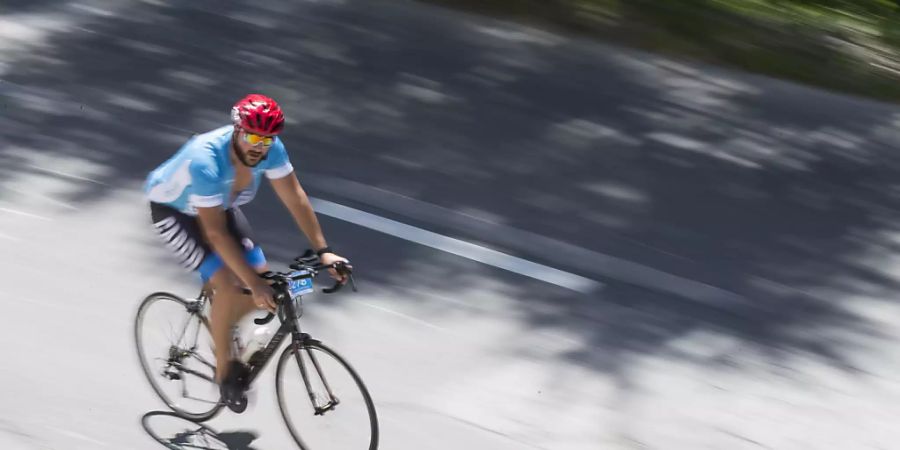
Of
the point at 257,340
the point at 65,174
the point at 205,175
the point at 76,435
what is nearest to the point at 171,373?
the point at 76,435

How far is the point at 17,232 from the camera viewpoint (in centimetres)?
724

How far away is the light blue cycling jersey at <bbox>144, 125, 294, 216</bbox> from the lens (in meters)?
4.84

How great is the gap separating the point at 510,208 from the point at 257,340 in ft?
10.2

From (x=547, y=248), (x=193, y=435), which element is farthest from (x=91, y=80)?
(x=193, y=435)

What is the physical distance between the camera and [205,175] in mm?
4840

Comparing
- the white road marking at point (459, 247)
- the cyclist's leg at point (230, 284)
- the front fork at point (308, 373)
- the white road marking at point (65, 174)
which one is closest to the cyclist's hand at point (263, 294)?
the front fork at point (308, 373)

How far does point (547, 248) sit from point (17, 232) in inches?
132

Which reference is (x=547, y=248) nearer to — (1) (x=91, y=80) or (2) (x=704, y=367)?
(2) (x=704, y=367)

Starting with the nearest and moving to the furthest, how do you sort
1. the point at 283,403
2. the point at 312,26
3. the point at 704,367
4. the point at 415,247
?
1. the point at 283,403
2. the point at 704,367
3. the point at 415,247
4. the point at 312,26

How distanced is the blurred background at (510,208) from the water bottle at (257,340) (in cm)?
43

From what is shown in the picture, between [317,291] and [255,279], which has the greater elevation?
[255,279]

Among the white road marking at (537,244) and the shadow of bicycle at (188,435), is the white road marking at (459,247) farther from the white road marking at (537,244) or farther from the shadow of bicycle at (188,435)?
the shadow of bicycle at (188,435)

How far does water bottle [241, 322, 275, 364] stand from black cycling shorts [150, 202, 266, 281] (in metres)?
0.31

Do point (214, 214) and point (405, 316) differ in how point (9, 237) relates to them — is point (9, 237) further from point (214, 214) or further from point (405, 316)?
point (214, 214)
